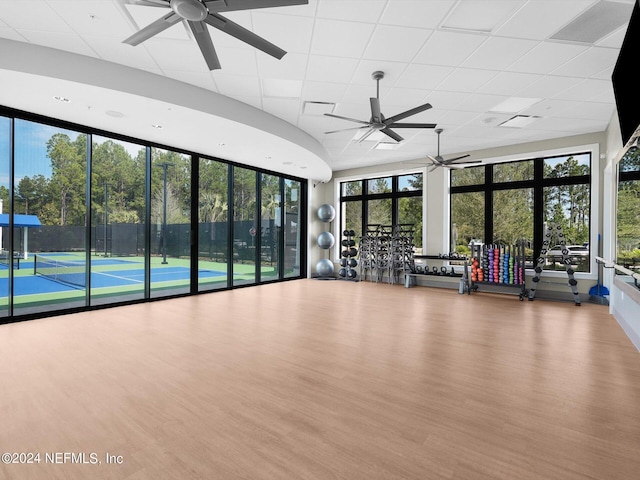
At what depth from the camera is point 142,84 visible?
14.7 feet

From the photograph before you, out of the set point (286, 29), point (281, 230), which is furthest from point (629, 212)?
point (281, 230)

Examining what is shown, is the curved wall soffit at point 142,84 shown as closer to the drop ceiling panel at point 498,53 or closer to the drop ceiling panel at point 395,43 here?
the drop ceiling panel at point 395,43

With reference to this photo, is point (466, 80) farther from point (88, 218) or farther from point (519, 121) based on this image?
point (88, 218)

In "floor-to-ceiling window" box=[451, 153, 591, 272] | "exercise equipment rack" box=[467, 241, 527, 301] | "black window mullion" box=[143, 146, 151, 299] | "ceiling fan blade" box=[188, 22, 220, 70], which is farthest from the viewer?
"exercise equipment rack" box=[467, 241, 527, 301]

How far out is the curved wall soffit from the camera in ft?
12.5

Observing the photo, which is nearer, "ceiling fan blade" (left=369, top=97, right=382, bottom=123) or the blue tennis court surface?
"ceiling fan blade" (left=369, top=97, right=382, bottom=123)

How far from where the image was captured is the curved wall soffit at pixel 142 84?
382cm

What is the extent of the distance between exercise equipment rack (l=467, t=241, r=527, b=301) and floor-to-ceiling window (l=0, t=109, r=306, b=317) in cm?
555

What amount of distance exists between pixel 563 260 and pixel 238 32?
24.7ft

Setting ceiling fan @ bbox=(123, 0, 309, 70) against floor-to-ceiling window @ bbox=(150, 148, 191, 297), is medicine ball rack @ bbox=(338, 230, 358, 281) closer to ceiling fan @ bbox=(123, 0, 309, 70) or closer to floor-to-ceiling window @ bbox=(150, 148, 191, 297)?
floor-to-ceiling window @ bbox=(150, 148, 191, 297)

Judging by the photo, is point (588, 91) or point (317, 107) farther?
point (317, 107)

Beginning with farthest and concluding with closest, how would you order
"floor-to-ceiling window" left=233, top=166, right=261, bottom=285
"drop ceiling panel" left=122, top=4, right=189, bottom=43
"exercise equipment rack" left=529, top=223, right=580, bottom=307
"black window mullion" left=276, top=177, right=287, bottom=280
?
1. "black window mullion" left=276, top=177, right=287, bottom=280
2. "floor-to-ceiling window" left=233, top=166, right=261, bottom=285
3. "exercise equipment rack" left=529, top=223, right=580, bottom=307
4. "drop ceiling panel" left=122, top=4, right=189, bottom=43

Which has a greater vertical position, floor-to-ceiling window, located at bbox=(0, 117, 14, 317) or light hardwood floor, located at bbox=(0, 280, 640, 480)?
floor-to-ceiling window, located at bbox=(0, 117, 14, 317)

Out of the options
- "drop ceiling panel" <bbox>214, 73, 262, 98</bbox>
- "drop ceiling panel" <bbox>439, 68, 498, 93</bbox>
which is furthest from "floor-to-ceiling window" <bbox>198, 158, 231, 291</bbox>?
"drop ceiling panel" <bbox>439, 68, 498, 93</bbox>
